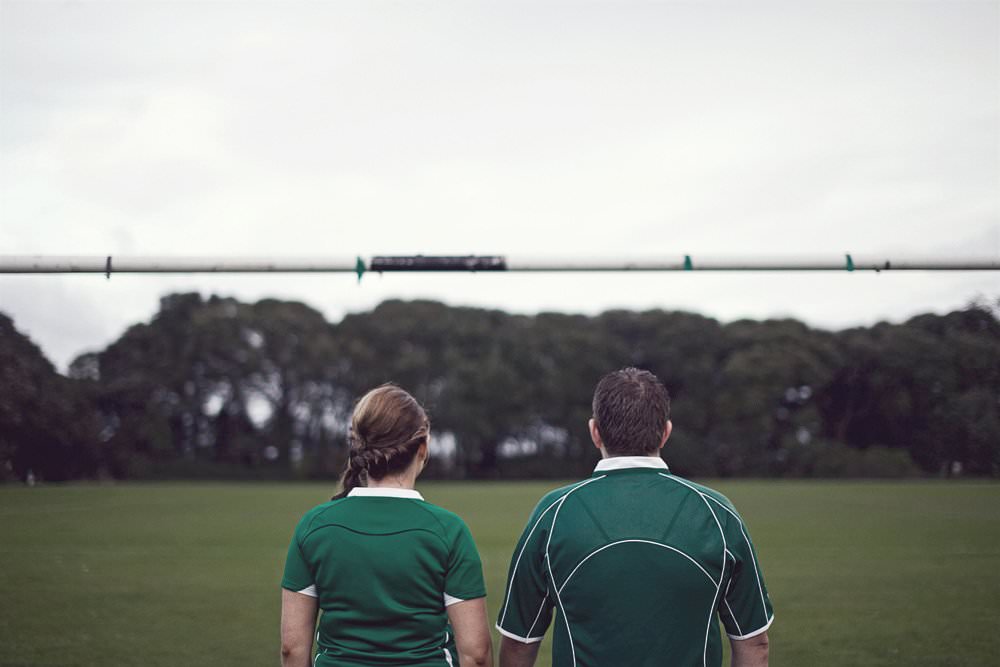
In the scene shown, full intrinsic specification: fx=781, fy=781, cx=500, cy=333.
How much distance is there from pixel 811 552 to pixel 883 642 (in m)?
7.09

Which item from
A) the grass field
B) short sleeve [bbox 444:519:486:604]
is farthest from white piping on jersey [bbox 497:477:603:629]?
the grass field

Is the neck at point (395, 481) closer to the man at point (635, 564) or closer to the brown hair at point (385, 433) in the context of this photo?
the brown hair at point (385, 433)

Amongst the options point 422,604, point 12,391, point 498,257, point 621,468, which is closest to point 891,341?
point 498,257

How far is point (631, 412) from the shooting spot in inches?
108

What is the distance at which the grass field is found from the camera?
6.85m

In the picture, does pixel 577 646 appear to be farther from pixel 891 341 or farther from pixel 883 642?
pixel 883 642

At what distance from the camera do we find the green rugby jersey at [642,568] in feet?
8.64

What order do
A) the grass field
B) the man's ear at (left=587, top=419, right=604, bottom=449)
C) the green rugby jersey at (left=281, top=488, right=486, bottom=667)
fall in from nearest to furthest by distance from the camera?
the green rugby jersey at (left=281, top=488, right=486, bottom=667) < the man's ear at (left=587, top=419, right=604, bottom=449) < the grass field

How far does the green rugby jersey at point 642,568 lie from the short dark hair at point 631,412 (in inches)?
2.3

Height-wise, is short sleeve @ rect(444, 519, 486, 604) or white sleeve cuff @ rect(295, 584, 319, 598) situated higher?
short sleeve @ rect(444, 519, 486, 604)

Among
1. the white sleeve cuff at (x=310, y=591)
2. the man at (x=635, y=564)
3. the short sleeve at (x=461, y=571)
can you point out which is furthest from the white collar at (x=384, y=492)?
the man at (x=635, y=564)

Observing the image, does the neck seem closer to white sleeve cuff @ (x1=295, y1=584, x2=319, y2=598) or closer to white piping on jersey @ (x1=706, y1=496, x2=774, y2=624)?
white sleeve cuff @ (x1=295, y1=584, x2=319, y2=598)

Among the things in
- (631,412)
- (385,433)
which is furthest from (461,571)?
(631,412)

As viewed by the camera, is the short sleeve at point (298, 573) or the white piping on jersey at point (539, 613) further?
the white piping on jersey at point (539, 613)
